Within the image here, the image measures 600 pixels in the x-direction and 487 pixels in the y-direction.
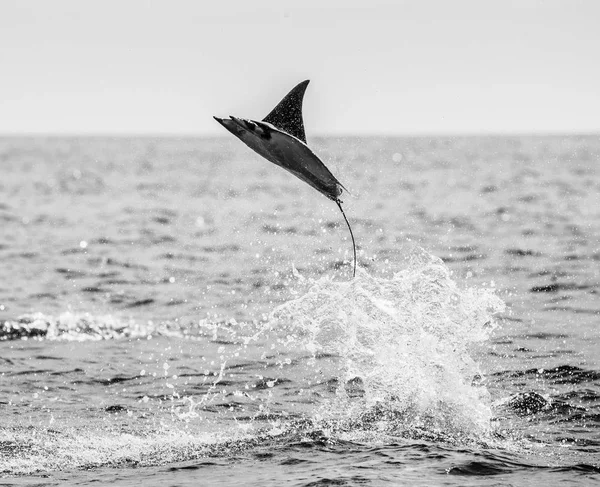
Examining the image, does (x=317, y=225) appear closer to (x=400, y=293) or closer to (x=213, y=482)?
(x=400, y=293)

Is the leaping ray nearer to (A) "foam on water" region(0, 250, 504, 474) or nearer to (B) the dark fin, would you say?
(B) the dark fin

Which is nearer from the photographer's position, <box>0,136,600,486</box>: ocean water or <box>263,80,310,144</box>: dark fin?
<box>263,80,310,144</box>: dark fin

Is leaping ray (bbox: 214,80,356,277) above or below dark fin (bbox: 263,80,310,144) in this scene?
below

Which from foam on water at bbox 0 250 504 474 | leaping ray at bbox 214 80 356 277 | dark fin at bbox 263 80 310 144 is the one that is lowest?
foam on water at bbox 0 250 504 474

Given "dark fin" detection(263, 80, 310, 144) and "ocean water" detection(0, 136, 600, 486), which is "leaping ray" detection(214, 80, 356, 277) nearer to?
"dark fin" detection(263, 80, 310, 144)

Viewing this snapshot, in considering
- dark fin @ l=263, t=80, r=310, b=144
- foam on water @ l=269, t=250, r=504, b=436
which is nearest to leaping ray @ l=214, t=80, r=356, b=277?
dark fin @ l=263, t=80, r=310, b=144

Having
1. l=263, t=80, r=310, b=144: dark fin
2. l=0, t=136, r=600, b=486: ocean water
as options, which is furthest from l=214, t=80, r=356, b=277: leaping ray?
l=0, t=136, r=600, b=486: ocean water

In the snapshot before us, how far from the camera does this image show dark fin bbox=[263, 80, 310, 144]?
648 cm

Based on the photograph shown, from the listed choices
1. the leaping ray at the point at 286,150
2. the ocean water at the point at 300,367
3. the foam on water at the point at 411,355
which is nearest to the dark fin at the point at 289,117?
the leaping ray at the point at 286,150

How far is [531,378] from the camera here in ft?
35.6

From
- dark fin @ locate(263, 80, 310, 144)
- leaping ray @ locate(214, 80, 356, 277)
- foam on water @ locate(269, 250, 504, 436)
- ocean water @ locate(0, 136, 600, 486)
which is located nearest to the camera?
leaping ray @ locate(214, 80, 356, 277)

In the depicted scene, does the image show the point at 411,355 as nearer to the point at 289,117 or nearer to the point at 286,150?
the point at 289,117

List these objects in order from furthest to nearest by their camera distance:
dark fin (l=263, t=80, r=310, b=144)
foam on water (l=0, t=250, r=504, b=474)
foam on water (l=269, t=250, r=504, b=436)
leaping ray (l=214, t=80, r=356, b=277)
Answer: foam on water (l=269, t=250, r=504, b=436) < foam on water (l=0, t=250, r=504, b=474) < dark fin (l=263, t=80, r=310, b=144) < leaping ray (l=214, t=80, r=356, b=277)

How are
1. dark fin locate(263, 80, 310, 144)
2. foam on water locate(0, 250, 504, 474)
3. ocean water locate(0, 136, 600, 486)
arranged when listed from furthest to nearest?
1. foam on water locate(0, 250, 504, 474)
2. ocean water locate(0, 136, 600, 486)
3. dark fin locate(263, 80, 310, 144)
